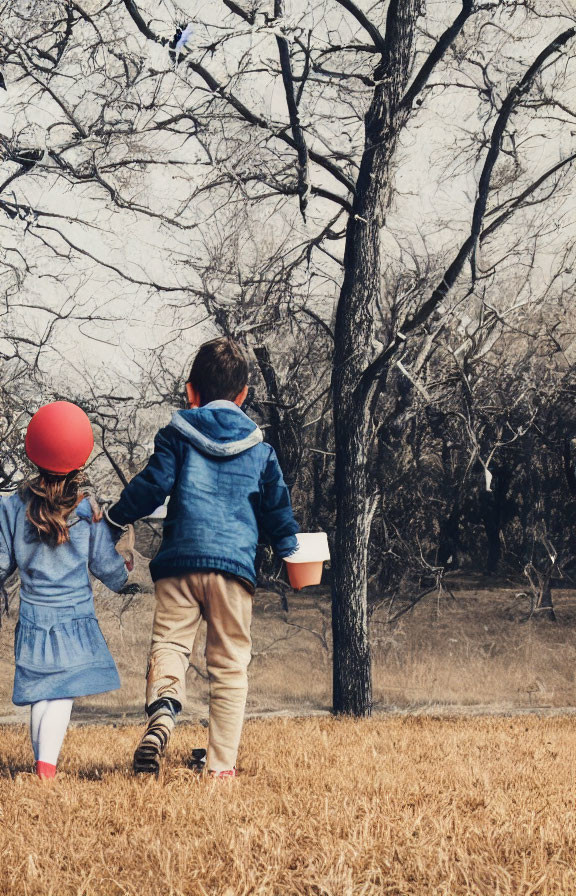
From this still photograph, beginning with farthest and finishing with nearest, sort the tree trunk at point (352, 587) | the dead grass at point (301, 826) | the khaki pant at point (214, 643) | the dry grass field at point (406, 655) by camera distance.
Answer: the dry grass field at point (406, 655) → the tree trunk at point (352, 587) → the khaki pant at point (214, 643) → the dead grass at point (301, 826)

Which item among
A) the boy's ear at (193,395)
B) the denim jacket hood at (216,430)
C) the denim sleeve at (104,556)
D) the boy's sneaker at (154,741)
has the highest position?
the boy's ear at (193,395)

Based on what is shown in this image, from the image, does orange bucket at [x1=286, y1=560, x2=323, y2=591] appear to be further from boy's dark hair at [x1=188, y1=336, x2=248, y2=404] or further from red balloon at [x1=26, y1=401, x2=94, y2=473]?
red balloon at [x1=26, y1=401, x2=94, y2=473]

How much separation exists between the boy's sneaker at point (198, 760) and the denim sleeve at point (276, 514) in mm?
1028

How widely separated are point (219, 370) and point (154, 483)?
62 cm

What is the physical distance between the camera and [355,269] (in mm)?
7941

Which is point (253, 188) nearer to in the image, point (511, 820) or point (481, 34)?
point (481, 34)

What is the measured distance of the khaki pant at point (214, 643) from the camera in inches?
151

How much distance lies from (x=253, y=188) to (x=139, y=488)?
5.85m

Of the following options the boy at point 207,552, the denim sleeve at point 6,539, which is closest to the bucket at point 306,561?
the boy at point 207,552

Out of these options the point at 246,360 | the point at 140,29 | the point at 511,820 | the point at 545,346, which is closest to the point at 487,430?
the point at 545,346

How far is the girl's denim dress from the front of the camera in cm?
395

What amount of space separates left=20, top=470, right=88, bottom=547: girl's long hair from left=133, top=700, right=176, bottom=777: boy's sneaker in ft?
2.88

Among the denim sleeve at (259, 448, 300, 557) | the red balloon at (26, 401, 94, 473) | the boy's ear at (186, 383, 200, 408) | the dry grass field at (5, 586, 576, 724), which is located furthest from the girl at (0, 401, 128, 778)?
the dry grass field at (5, 586, 576, 724)

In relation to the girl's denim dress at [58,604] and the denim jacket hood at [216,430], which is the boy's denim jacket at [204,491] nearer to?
the denim jacket hood at [216,430]
